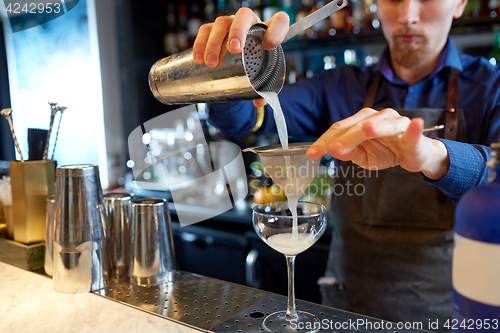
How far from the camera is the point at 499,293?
0.56 m

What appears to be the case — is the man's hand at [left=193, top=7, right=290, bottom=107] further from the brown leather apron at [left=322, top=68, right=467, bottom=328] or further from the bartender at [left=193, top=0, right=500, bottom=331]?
the brown leather apron at [left=322, top=68, right=467, bottom=328]

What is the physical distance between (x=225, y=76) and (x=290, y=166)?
291 mm

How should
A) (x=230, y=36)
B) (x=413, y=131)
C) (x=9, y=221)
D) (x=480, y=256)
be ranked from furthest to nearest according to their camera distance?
(x=9, y=221) → (x=230, y=36) → (x=413, y=131) → (x=480, y=256)

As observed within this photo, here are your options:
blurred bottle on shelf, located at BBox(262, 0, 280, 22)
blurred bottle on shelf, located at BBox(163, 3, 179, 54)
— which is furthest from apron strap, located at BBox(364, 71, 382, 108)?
blurred bottle on shelf, located at BBox(163, 3, 179, 54)

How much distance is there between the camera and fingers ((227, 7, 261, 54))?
900 millimetres

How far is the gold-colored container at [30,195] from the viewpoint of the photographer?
54.6 inches

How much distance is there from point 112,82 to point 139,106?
0.32 metres

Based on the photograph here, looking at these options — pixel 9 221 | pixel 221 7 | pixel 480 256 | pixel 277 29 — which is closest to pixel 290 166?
pixel 277 29

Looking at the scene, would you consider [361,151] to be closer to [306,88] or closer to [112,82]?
[306,88]

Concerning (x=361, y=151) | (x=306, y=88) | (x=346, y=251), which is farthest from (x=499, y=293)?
(x=306, y=88)

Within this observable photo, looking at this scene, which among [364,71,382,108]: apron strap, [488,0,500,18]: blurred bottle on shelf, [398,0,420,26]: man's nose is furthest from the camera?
[488,0,500,18]: blurred bottle on shelf

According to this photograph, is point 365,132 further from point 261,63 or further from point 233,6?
point 233,6

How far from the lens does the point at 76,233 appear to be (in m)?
1.21

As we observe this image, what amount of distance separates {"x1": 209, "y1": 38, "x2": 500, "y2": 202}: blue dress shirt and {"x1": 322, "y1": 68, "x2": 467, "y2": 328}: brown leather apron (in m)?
0.05
